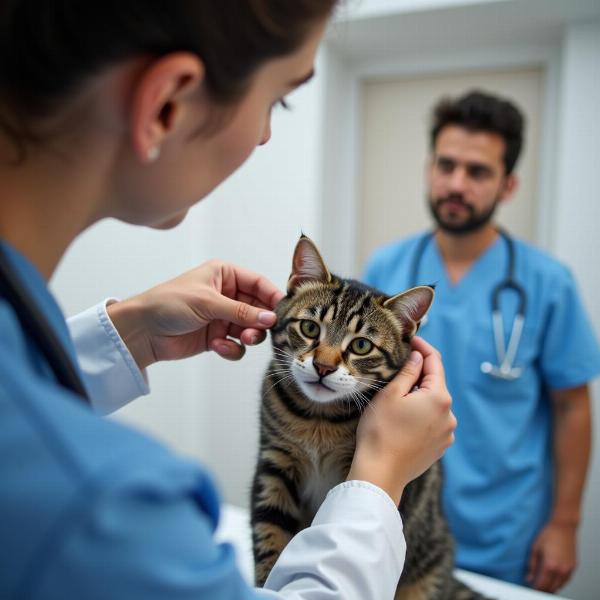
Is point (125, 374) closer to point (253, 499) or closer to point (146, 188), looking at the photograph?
point (253, 499)

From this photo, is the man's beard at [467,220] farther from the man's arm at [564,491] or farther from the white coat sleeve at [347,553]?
the white coat sleeve at [347,553]

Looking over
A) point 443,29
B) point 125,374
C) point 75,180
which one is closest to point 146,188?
point 75,180

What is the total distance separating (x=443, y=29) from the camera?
6.00 feet

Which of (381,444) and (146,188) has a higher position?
(146,188)

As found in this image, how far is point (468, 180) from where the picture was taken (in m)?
1.59

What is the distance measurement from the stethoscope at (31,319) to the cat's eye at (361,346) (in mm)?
477

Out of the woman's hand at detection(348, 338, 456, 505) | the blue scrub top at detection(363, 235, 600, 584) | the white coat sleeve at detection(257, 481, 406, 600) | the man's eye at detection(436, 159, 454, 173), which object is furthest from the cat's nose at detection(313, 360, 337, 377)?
the man's eye at detection(436, 159, 454, 173)

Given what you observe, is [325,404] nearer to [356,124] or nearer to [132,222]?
[132,222]

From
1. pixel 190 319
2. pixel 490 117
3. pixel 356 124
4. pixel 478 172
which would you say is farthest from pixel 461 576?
pixel 356 124

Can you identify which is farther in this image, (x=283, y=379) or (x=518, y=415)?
(x=518, y=415)

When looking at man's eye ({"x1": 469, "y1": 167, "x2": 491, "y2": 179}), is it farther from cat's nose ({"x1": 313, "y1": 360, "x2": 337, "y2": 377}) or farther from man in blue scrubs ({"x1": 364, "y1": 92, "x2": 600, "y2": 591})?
cat's nose ({"x1": 313, "y1": 360, "x2": 337, "y2": 377})

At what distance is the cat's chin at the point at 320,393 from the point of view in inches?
29.2

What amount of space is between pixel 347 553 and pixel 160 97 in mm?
385

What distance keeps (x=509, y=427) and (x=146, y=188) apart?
1.20 meters
